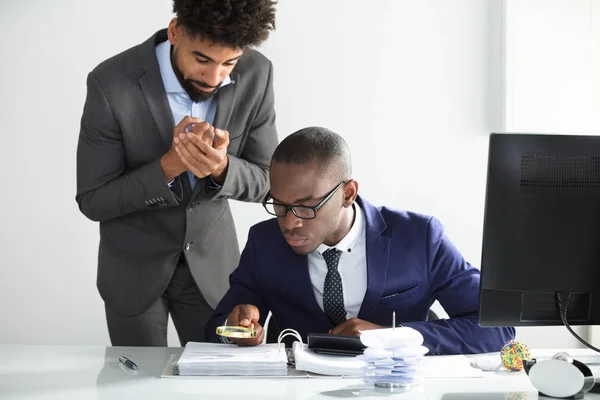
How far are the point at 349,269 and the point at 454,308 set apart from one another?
30 cm

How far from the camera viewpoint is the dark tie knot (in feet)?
7.39

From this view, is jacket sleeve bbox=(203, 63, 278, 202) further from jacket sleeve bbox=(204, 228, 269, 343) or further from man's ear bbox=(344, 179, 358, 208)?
man's ear bbox=(344, 179, 358, 208)

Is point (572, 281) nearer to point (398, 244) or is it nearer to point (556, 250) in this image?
point (556, 250)

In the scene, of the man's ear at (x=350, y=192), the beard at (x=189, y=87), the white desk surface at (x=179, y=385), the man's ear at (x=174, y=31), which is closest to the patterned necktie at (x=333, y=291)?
the man's ear at (x=350, y=192)

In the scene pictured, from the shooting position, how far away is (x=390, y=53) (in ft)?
14.0

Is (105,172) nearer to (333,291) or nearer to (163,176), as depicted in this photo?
(163,176)

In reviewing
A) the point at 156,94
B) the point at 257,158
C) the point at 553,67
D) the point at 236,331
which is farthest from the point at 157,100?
the point at 553,67

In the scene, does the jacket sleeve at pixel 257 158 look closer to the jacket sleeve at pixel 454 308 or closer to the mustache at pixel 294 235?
the mustache at pixel 294 235

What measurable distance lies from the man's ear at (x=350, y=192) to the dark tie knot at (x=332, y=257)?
13 cm

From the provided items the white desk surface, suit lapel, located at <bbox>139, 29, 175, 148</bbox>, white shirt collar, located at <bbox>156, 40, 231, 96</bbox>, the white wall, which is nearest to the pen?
the white desk surface

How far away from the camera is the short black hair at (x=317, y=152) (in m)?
2.15

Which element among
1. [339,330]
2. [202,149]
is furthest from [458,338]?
[202,149]

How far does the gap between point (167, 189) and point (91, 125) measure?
318 mm

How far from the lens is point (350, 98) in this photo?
4.24 meters
